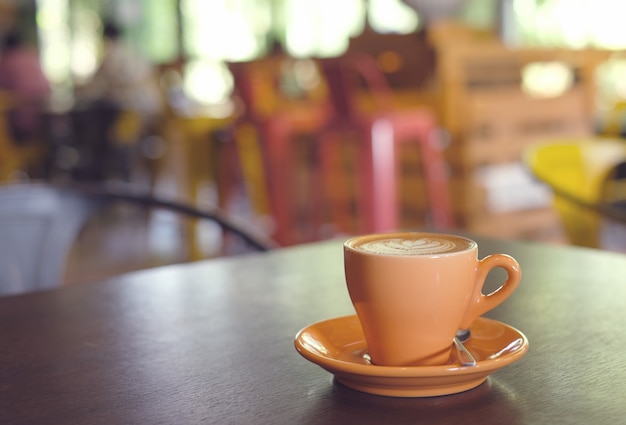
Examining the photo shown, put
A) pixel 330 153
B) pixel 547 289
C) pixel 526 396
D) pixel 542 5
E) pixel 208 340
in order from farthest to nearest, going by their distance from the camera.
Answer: pixel 542 5 → pixel 330 153 → pixel 547 289 → pixel 208 340 → pixel 526 396

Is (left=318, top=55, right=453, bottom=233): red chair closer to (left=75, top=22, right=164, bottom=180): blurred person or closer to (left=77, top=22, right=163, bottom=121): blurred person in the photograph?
(left=75, top=22, right=164, bottom=180): blurred person

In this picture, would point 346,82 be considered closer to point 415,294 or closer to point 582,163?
point 582,163

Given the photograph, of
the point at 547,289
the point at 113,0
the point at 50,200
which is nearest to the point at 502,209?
the point at 50,200

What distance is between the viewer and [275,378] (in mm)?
567

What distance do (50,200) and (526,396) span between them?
1.12m

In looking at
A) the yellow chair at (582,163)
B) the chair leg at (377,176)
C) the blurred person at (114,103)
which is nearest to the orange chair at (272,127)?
the chair leg at (377,176)

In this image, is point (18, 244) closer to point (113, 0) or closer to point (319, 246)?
point (319, 246)

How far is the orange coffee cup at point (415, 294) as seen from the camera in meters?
0.53

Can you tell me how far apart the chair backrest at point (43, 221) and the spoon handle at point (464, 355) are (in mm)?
847

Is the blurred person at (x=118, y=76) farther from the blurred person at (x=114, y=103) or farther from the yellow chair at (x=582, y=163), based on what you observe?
the yellow chair at (x=582, y=163)

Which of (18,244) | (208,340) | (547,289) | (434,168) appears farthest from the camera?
(434,168)

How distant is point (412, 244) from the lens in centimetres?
58

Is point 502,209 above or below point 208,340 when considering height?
below

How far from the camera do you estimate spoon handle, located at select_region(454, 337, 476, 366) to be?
20.4 inches
